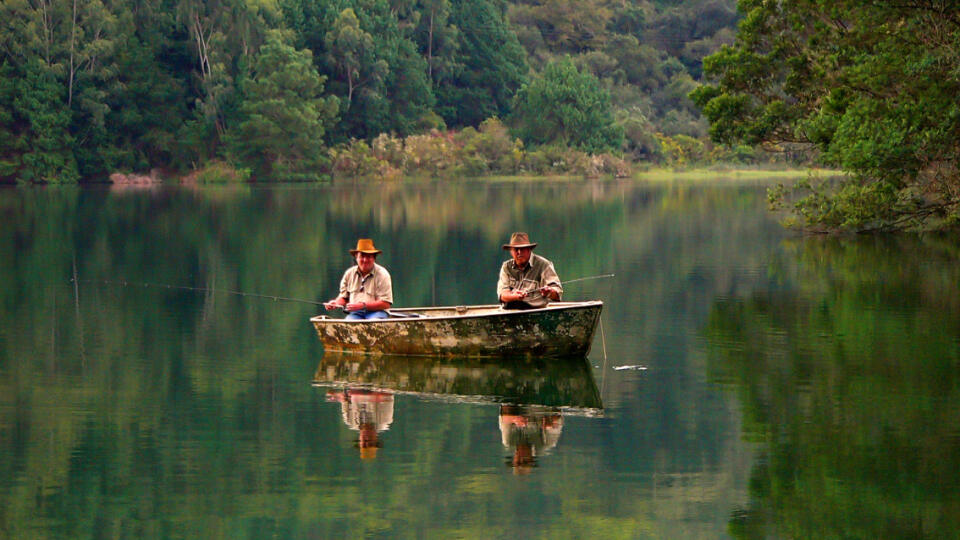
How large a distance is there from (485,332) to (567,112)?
89.1 metres

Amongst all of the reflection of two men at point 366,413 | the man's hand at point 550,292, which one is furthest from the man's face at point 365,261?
the reflection of two men at point 366,413

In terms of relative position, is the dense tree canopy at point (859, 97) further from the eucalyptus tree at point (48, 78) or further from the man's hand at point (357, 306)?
the eucalyptus tree at point (48, 78)

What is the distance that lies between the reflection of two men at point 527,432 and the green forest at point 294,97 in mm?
74341

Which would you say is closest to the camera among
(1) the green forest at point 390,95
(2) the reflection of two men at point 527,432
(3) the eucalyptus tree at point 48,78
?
(2) the reflection of two men at point 527,432

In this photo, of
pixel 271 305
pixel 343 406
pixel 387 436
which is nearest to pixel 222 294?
pixel 271 305

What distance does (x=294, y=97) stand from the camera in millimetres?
90938

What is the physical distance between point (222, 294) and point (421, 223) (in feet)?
72.5

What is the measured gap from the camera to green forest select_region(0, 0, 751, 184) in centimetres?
8706

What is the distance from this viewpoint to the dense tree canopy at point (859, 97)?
2447 cm

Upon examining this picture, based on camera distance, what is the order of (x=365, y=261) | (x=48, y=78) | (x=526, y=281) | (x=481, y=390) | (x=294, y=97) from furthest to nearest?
(x=294, y=97) → (x=48, y=78) → (x=365, y=261) → (x=526, y=281) → (x=481, y=390)

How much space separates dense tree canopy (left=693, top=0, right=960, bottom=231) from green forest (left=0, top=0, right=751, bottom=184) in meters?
54.0

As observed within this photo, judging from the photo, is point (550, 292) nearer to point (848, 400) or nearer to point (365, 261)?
point (365, 261)

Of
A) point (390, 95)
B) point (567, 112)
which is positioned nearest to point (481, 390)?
point (390, 95)

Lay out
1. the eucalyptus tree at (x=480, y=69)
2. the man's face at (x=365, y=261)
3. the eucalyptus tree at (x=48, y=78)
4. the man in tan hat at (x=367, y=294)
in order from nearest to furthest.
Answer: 1. the man's face at (x=365, y=261)
2. the man in tan hat at (x=367, y=294)
3. the eucalyptus tree at (x=48, y=78)
4. the eucalyptus tree at (x=480, y=69)
